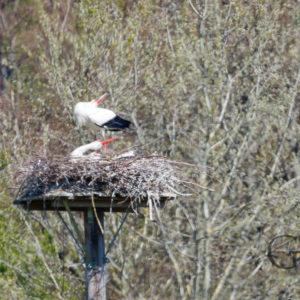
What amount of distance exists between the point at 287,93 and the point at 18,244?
6.15 meters

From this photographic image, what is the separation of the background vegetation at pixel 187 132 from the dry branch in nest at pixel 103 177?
4764mm

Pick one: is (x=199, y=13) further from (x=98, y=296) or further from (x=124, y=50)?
(x=98, y=296)

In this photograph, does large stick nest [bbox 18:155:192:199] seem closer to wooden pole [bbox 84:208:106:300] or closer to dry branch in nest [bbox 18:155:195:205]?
dry branch in nest [bbox 18:155:195:205]

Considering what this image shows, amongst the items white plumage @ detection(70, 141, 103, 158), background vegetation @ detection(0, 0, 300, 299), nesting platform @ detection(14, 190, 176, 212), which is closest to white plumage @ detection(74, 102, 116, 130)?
white plumage @ detection(70, 141, 103, 158)

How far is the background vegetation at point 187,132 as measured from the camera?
1185cm

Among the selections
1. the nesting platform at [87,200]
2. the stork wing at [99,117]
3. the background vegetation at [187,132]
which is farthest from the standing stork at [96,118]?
the background vegetation at [187,132]

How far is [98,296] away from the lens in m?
6.95

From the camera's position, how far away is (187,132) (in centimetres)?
1303

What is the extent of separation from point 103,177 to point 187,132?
678 cm

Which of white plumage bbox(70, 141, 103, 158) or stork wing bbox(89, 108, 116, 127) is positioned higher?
stork wing bbox(89, 108, 116, 127)

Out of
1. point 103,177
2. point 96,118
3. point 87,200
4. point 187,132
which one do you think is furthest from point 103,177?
point 187,132

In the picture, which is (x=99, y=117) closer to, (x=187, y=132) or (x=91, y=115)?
(x=91, y=115)

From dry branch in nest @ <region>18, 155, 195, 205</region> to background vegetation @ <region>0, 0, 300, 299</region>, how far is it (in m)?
4.76

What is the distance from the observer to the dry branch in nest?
21.0ft
